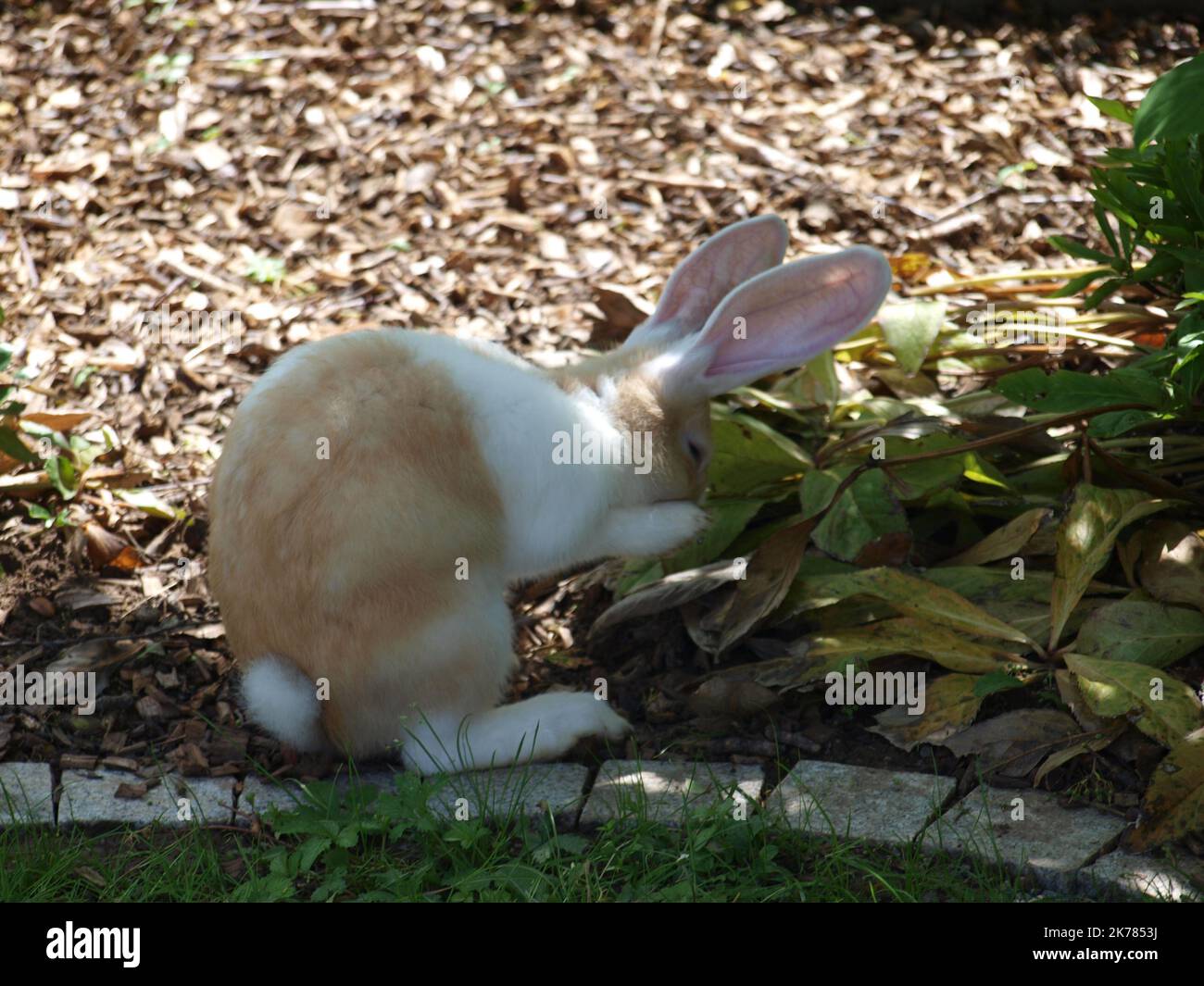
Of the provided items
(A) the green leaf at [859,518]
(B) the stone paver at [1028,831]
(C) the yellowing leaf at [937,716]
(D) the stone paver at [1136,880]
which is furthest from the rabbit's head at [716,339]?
(D) the stone paver at [1136,880]

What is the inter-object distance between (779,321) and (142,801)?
2.00m

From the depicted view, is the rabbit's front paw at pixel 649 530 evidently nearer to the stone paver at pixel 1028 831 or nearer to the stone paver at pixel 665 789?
the stone paver at pixel 665 789

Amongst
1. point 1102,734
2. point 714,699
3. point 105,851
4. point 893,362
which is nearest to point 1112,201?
point 893,362

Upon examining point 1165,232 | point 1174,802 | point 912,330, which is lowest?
point 1174,802

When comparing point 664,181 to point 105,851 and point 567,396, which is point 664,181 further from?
point 105,851

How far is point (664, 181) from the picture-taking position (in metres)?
5.57

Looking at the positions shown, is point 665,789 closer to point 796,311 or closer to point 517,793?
point 517,793

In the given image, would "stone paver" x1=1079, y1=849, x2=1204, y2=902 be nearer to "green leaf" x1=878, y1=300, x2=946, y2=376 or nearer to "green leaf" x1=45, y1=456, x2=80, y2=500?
"green leaf" x1=878, y1=300, x2=946, y2=376

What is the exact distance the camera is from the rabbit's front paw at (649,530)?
3469 mm

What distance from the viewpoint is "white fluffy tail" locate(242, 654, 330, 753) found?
10.2 feet

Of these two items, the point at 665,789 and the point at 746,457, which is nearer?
the point at 665,789

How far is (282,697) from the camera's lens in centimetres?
310

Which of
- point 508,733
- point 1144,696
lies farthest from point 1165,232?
point 508,733

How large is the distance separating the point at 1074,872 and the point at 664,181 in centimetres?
364
